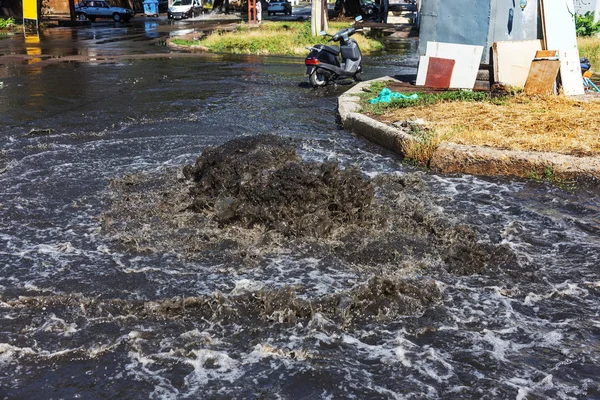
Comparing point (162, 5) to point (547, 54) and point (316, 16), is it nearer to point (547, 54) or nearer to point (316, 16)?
point (316, 16)

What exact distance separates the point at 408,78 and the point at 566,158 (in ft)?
21.4

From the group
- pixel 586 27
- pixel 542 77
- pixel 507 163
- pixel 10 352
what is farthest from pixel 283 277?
pixel 586 27

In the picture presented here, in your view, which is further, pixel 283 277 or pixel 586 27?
pixel 586 27

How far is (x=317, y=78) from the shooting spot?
45.2ft

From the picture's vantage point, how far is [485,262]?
16.5 feet

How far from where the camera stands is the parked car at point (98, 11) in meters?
43.8

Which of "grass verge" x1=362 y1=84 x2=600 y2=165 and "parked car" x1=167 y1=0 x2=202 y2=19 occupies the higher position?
"parked car" x1=167 y1=0 x2=202 y2=19

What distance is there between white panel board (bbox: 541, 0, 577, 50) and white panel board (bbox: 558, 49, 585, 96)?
0.29 meters

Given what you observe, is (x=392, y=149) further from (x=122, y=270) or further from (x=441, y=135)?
(x=122, y=270)

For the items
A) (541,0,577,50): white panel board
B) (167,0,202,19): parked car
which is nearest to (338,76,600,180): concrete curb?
(541,0,577,50): white panel board

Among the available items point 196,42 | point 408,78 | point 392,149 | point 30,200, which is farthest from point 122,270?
point 196,42

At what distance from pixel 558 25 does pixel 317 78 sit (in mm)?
5031

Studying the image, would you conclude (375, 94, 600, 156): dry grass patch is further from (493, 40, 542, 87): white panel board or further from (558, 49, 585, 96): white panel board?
(493, 40, 542, 87): white panel board

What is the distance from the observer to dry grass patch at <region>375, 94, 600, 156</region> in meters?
7.54
